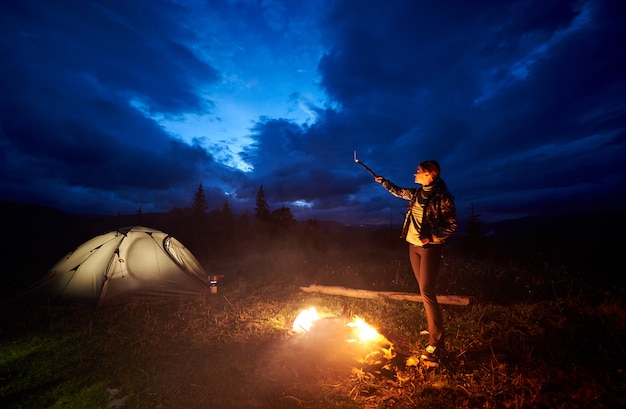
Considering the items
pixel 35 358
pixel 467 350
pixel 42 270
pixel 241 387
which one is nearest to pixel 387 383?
pixel 467 350

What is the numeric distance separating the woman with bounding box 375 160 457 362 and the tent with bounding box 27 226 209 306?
7.51m

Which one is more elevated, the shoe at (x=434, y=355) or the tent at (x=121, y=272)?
the tent at (x=121, y=272)

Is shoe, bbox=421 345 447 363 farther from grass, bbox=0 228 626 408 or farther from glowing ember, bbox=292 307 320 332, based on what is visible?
glowing ember, bbox=292 307 320 332

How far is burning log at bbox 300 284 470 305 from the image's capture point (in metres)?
6.50

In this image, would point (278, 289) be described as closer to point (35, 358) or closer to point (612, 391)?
point (35, 358)

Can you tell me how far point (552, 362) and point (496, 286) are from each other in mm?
4512

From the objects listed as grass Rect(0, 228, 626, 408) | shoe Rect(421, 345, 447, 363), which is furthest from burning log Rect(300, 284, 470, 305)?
shoe Rect(421, 345, 447, 363)

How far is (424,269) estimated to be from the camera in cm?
439

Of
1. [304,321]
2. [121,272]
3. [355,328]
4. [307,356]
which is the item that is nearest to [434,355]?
[355,328]

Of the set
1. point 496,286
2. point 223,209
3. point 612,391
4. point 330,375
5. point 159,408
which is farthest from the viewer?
point 223,209

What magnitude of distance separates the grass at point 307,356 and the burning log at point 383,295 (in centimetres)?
22

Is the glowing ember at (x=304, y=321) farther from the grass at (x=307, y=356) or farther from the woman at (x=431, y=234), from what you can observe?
the woman at (x=431, y=234)

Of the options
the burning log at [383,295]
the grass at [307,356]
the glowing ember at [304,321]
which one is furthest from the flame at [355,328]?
the burning log at [383,295]

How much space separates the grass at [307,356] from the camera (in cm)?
365
